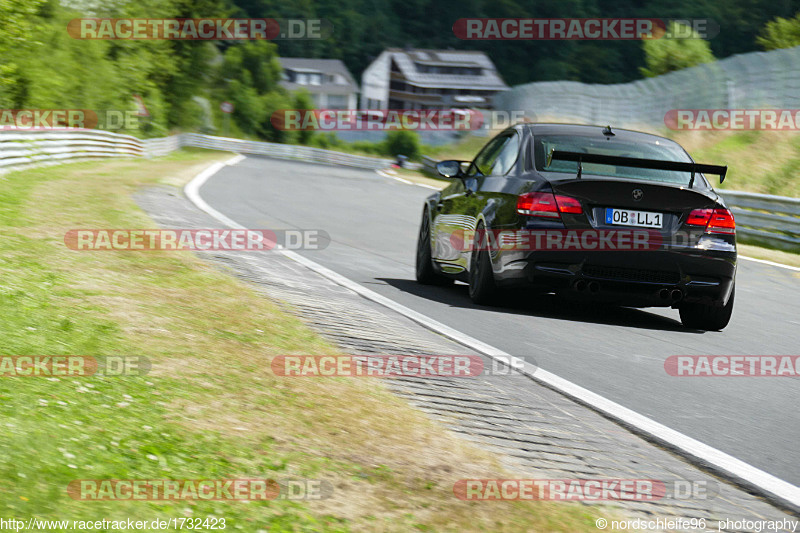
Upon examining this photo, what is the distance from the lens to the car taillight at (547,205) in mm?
7887

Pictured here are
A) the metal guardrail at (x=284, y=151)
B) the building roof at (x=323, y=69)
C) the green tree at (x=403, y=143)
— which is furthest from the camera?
the building roof at (x=323, y=69)

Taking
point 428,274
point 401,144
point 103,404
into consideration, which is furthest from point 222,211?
point 401,144

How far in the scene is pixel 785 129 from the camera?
98.9 feet

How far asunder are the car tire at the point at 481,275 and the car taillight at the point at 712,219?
160cm

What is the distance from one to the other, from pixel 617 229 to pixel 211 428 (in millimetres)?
4409

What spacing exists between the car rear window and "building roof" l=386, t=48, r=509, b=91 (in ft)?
450

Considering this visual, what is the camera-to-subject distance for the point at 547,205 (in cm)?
794

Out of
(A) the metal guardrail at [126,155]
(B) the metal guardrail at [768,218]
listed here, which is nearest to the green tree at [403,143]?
(A) the metal guardrail at [126,155]

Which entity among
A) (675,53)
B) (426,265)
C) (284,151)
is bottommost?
(284,151)

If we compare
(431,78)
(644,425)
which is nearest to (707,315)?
(644,425)

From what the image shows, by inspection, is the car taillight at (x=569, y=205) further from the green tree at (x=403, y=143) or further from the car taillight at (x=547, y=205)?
the green tree at (x=403, y=143)

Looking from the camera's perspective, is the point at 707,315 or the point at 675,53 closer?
the point at 707,315

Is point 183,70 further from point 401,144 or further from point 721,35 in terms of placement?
point 721,35

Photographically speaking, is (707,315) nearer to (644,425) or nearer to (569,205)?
(569,205)
